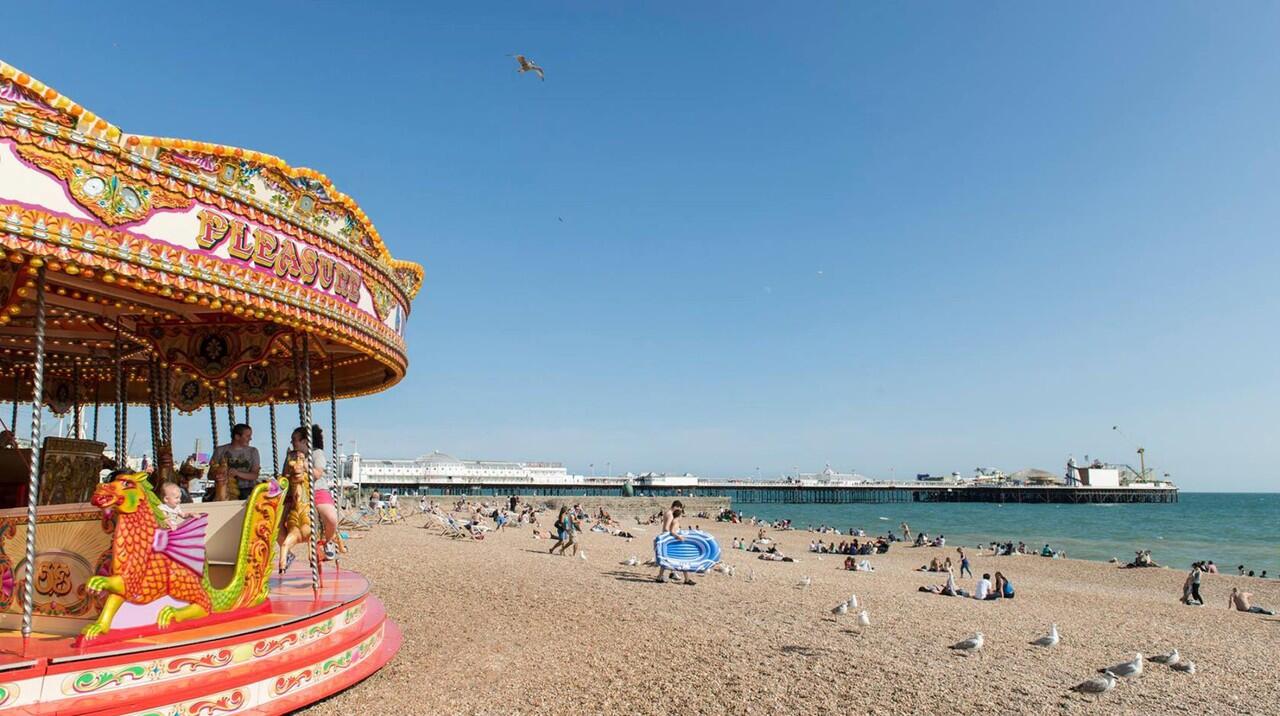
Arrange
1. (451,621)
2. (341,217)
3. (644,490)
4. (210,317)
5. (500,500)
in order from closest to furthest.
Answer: (341,217) → (210,317) → (451,621) → (500,500) → (644,490)

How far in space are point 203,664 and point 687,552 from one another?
1101 centimetres

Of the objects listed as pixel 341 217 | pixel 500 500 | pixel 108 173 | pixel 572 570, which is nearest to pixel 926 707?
pixel 341 217

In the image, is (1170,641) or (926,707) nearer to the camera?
(926,707)

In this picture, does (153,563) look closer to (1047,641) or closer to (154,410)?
(154,410)

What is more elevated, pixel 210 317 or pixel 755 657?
pixel 210 317

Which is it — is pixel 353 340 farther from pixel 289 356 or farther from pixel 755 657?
pixel 755 657

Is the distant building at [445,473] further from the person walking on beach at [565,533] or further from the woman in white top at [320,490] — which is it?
the woman in white top at [320,490]

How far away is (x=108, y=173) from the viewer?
543 centimetres

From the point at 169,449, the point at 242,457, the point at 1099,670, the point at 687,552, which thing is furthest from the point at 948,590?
the point at 169,449

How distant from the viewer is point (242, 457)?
8.40 metres

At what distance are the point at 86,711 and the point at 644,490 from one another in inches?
4084

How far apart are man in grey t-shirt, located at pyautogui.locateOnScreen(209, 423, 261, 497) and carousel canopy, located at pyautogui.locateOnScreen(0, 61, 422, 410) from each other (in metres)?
0.84

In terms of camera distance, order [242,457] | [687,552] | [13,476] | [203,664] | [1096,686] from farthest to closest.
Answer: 1. [687,552]
2. [13,476]
3. [242,457]
4. [1096,686]
5. [203,664]

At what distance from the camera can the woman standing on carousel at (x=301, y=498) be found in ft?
25.2
